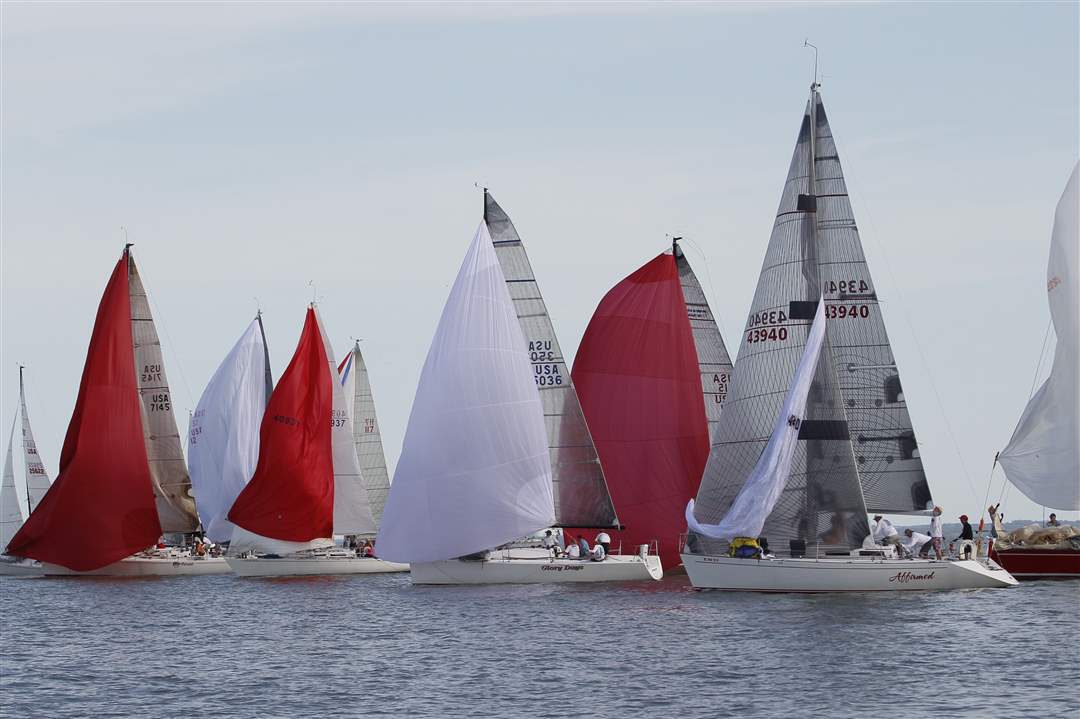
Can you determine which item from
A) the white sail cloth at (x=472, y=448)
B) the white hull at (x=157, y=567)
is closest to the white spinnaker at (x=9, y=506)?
the white hull at (x=157, y=567)

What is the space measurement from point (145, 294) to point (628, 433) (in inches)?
778

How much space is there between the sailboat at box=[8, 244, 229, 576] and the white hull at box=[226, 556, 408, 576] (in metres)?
4.07

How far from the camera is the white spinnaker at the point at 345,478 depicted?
56.1m

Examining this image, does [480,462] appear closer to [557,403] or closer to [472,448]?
[472,448]

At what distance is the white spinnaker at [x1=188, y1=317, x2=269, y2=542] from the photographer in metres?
58.4

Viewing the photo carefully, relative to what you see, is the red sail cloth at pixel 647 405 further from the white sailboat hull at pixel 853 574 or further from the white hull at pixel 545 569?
the white sailboat hull at pixel 853 574

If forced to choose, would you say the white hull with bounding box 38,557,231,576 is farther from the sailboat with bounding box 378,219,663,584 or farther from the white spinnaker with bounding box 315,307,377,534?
the sailboat with bounding box 378,219,663,584

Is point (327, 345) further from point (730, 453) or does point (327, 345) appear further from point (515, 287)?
point (730, 453)

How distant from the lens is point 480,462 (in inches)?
→ 1753

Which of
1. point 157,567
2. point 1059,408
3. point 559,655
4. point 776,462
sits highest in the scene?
point 1059,408

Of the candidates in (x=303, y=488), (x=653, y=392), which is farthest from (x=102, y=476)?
(x=653, y=392)

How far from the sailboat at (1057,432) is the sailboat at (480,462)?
33.5ft

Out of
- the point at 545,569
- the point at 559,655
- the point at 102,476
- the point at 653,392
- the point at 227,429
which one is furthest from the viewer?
the point at 227,429

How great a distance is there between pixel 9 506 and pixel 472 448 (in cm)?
3428
